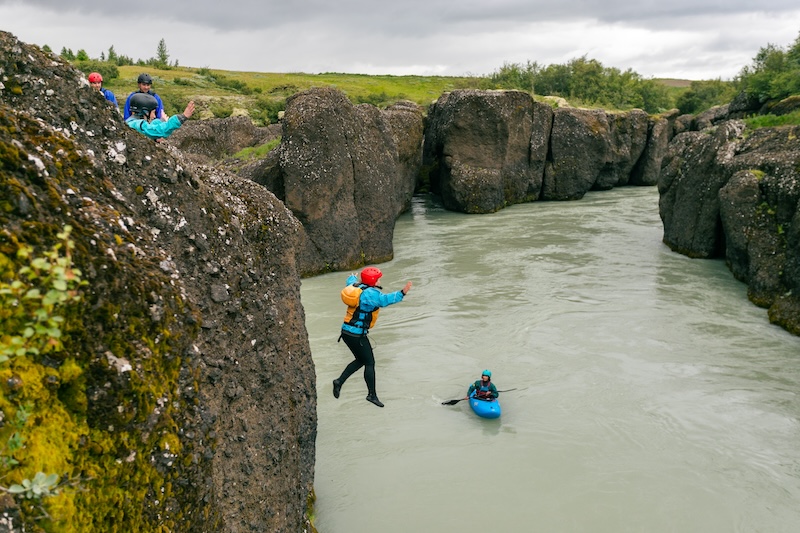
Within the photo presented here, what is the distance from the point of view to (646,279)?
17.0 m

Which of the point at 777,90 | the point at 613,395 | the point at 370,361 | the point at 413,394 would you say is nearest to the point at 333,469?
the point at 370,361

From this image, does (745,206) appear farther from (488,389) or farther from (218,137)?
(218,137)

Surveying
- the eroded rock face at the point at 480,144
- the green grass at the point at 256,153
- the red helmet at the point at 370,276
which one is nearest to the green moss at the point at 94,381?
the red helmet at the point at 370,276

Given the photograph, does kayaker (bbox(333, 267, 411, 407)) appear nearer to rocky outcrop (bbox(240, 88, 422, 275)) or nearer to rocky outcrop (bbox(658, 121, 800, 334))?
rocky outcrop (bbox(240, 88, 422, 275))

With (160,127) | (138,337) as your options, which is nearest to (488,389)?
(160,127)

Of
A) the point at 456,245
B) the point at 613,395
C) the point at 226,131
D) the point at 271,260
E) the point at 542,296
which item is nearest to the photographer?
the point at 271,260

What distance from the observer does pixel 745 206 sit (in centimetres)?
1530

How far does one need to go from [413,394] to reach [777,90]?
26027 mm

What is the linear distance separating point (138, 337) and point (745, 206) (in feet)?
50.9

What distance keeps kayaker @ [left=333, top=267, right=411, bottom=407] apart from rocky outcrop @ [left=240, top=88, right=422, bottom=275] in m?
7.62

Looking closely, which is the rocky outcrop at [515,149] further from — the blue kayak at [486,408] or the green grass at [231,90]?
the blue kayak at [486,408]

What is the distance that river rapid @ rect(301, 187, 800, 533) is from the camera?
7.40m

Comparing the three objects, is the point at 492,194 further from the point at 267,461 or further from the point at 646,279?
the point at 267,461

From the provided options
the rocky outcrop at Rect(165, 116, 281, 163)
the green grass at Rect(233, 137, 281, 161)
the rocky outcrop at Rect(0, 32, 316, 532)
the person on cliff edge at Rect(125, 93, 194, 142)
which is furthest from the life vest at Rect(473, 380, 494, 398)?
the rocky outcrop at Rect(165, 116, 281, 163)
